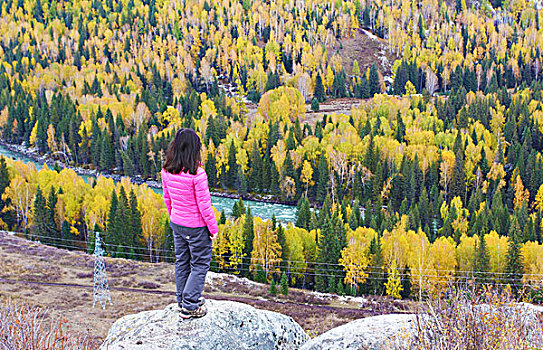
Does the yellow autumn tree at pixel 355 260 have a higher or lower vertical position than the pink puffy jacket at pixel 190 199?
lower

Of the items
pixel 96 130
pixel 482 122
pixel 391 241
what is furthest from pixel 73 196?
pixel 482 122

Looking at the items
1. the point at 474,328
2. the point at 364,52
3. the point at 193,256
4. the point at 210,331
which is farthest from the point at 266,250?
the point at 364,52

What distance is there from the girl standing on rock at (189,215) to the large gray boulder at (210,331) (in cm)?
34

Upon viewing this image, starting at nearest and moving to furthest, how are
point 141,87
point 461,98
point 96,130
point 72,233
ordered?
point 72,233, point 96,130, point 461,98, point 141,87

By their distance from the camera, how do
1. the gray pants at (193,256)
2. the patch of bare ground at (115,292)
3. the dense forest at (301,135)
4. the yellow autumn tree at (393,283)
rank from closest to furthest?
the gray pants at (193,256)
the patch of bare ground at (115,292)
the yellow autumn tree at (393,283)
the dense forest at (301,135)

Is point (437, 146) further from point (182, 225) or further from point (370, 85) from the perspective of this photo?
point (182, 225)

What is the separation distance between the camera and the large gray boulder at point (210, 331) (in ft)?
35.5

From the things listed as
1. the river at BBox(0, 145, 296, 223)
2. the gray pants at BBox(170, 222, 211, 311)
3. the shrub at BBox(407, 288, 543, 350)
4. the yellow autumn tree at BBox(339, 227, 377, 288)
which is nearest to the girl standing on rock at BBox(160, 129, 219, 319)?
the gray pants at BBox(170, 222, 211, 311)

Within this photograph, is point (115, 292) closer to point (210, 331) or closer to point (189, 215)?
point (210, 331)

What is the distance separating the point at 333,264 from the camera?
5503cm

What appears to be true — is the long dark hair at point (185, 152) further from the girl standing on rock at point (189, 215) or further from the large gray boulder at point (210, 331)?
the large gray boulder at point (210, 331)

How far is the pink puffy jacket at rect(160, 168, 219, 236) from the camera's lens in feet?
34.3

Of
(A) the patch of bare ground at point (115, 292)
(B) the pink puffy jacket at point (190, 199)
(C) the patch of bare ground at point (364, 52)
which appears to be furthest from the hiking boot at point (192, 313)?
(C) the patch of bare ground at point (364, 52)

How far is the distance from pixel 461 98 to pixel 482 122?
49.5 ft
